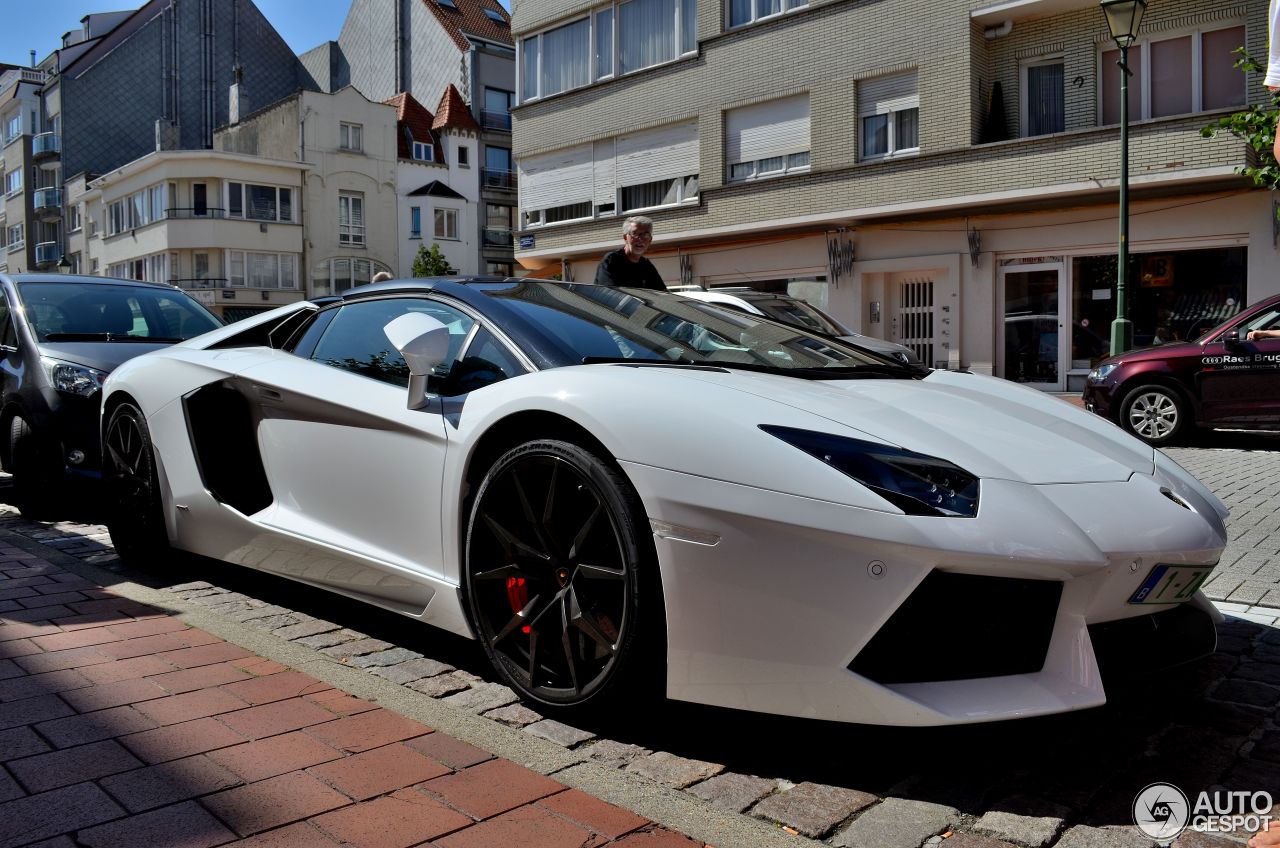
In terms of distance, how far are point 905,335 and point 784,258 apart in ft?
10.1

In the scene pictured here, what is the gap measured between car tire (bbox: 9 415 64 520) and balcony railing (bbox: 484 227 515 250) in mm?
45429

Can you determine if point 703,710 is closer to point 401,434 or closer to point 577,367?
point 577,367

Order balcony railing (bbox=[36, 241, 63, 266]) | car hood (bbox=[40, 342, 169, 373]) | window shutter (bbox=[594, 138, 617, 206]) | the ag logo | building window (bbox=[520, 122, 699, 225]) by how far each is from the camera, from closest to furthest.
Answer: the ag logo < car hood (bbox=[40, 342, 169, 373]) < building window (bbox=[520, 122, 699, 225]) < window shutter (bbox=[594, 138, 617, 206]) < balcony railing (bbox=[36, 241, 63, 266])

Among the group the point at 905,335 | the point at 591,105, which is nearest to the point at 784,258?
the point at 905,335

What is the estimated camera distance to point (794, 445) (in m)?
2.45

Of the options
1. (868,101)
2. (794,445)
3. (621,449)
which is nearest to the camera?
(794,445)

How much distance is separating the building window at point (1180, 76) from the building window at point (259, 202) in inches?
1407

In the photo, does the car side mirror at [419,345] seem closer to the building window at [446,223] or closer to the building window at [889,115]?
the building window at [889,115]

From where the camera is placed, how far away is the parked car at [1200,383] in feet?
33.7

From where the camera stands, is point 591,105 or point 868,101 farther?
point 591,105

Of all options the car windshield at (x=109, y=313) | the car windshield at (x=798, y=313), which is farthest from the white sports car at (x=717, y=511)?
the car windshield at (x=798, y=313)

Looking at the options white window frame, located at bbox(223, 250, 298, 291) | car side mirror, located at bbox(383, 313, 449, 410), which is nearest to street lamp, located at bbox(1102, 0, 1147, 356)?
car side mirror, located at bbox(383, 313, 449, 410)

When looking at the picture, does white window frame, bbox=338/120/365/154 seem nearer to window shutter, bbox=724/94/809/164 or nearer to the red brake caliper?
window shutter, bbox=724/94/809/164

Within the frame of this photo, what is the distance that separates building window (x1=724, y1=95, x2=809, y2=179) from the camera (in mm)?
21578
